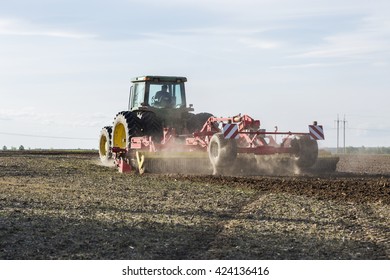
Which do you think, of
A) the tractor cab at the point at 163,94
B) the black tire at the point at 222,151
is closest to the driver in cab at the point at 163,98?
A: the tractor cab at the point at 163,94

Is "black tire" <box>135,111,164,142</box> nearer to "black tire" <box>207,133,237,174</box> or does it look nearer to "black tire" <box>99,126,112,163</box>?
"black tire" <box>99,126,112,163</box>

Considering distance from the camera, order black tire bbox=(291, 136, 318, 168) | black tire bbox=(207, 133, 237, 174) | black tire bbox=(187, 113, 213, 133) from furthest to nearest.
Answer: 1. black tire bbox=(187, 113, 213, 133)
2. black tire bbox=(291, 136, 318, 168)
3. black tire bbox=(207, 133, 237, 174)

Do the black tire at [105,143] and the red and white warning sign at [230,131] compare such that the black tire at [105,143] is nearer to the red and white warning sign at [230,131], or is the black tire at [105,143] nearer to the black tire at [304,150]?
the red and white warning sign at [230,131]

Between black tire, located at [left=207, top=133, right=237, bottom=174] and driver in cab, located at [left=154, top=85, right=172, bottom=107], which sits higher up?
driver in cab, located at [left=154, top=85, right=172, bottom=107]

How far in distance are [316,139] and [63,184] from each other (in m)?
8.28

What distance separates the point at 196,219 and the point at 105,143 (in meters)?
16.2

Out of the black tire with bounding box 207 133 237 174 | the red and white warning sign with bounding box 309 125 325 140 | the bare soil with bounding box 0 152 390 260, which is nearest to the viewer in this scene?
the bare soil with bounding box 0 152 390 260

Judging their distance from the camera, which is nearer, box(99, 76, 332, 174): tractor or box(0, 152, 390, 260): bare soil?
box(0, 152, 390, 260): bare soil

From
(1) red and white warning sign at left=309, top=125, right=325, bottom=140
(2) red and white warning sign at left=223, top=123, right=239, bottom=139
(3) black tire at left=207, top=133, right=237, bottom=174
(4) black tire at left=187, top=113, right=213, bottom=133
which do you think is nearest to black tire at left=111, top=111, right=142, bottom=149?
(4) black tire at left=187, top=113, right=213, bottom=133

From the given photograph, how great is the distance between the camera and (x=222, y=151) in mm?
19375

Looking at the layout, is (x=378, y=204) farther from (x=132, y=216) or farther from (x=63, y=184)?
(x=63, y=184)

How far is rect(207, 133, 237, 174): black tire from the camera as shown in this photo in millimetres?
19312

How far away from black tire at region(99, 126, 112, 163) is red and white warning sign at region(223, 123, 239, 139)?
6.91 metres

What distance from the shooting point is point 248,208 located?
42.0ft
